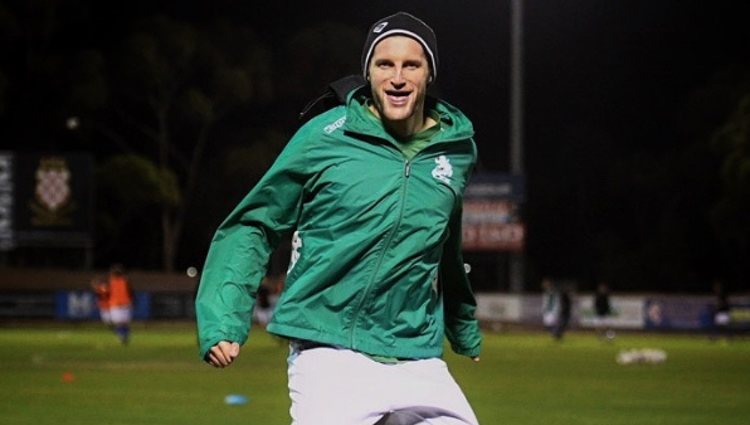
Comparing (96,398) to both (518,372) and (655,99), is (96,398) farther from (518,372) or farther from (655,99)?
(655,99)

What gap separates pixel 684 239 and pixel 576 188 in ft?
68.5

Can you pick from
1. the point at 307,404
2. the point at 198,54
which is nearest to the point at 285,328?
the point at 307,404

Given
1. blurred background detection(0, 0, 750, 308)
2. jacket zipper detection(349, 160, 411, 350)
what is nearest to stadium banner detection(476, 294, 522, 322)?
blurred background detection(0, 0, 750, 308)

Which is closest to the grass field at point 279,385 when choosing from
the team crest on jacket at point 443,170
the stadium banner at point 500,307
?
the team crest on jacket at point 443,170

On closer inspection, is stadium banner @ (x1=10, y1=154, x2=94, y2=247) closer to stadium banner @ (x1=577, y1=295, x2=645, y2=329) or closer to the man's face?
stadium banner @ (x1=577, y1=295, x2=645, y2=329)

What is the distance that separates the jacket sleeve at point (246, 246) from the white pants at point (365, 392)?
0.29 m

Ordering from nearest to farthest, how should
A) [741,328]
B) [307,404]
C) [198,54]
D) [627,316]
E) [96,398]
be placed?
1. [307,404]
2. [96,398]
3. [741,328]
4. [627,316]
5. [198,54]

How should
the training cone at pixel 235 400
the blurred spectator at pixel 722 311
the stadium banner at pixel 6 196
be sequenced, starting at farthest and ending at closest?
the stadium banner at pixel 6 196 < the blurred spectator at pixel 722 311 < the training cone at pixel 235 400

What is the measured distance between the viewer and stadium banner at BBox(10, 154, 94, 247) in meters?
51.0

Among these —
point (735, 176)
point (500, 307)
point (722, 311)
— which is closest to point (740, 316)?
point (722, 311)

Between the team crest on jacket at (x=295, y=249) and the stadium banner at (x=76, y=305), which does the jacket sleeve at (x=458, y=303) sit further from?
the stadium banner at (x=76, y=305)

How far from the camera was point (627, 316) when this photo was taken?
56344 mm

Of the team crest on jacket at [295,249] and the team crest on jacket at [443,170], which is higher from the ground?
the team crest on jacket at [443,170]

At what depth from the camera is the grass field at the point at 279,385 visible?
1881 centimetres
